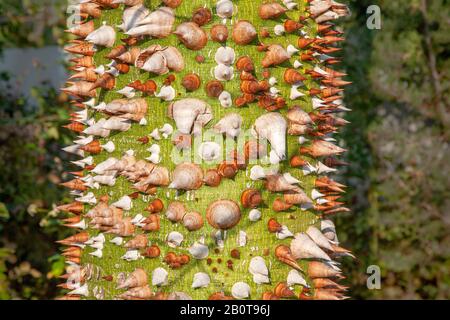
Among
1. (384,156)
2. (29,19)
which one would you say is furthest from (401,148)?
(29,19)

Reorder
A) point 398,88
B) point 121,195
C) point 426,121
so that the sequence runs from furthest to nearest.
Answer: point 426,121 → point 398,88 → point 121,195

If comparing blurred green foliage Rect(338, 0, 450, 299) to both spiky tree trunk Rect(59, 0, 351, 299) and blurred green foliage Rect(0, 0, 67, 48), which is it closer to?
blurred green foliage Rect(0, 0, 67, 48)

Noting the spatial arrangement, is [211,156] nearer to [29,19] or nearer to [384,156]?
[384,156]

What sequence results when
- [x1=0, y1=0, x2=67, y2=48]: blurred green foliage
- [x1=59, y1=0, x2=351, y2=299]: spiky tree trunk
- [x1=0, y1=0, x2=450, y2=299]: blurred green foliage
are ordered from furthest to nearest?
[x1=0, y1=0, x2=67, y2=48]: blurred green foliage
[x1=0, y1=0, x2=450, y2=299]: blurred green foliage
[x1=59, y1=0, x2=351, y2=299]: spiky tree trunk

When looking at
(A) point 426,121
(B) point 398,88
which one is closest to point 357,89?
(B) point 398,88

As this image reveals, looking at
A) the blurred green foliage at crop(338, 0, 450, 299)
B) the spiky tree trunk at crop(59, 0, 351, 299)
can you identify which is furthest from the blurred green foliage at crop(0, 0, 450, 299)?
the spiky tree trunk at crop(59, 0, 351, 299)

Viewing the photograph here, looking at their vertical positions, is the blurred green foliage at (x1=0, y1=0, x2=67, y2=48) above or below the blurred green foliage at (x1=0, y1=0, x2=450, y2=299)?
above

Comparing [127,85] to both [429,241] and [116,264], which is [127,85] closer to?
[116,264]
